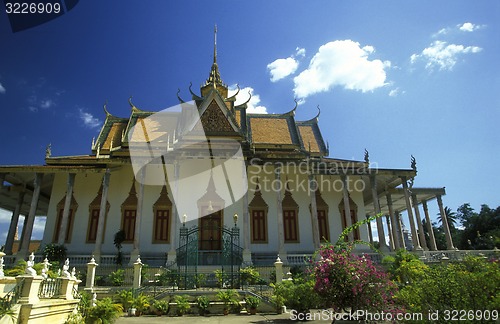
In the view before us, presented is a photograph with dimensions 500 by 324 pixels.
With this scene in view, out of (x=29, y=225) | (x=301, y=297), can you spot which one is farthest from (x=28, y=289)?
(x=29, y=225)

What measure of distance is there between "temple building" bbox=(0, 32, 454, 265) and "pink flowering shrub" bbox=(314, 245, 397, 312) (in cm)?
857

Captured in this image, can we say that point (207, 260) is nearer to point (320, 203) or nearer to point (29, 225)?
point (320, 203)

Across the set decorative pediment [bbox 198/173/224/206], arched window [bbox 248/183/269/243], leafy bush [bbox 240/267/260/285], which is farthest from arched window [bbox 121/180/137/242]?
leafy bush [bbox 240/267/260/285]

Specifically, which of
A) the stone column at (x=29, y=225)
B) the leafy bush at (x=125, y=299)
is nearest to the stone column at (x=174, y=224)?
the leafy bush at (x=125, y=299)

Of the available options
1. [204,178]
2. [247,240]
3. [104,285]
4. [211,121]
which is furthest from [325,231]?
[104,285]

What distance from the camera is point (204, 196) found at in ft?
55.5

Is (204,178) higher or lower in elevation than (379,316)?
higher

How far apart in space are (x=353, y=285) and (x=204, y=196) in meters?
11.7

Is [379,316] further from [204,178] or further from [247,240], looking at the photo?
[204,178]

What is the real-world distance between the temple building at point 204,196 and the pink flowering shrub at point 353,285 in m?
8.57

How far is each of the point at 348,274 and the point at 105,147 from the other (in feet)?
53.3

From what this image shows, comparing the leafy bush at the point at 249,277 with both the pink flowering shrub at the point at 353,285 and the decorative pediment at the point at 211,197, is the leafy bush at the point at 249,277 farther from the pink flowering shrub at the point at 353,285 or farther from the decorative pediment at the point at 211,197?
the pink flowering shrub at the point at 353,285

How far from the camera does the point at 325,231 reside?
17531 millimetres

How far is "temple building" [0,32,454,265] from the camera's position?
15.6m
